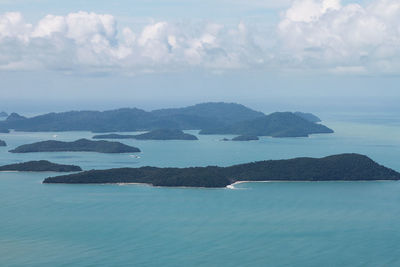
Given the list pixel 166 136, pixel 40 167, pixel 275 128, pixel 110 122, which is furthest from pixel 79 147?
pixel 110 122

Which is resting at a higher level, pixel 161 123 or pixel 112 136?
pixel 161 123

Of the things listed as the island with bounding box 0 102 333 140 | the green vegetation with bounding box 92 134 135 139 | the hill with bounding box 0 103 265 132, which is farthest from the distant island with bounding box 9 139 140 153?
the hill with bounding box 0 103 265 132

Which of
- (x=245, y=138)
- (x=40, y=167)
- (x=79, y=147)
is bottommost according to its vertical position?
(x=40, y=167)

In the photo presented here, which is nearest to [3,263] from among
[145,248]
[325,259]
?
[145,248]

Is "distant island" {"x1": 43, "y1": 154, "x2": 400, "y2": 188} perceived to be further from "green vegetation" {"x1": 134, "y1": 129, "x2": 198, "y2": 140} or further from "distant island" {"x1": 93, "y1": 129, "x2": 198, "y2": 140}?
"distant island" {"x1": 93, "y1": 129, "x2": 198, "y2": 140}

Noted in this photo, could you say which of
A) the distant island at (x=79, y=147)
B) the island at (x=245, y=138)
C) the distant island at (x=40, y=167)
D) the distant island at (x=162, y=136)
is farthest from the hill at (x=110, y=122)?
the distant island at (x=40, y=167)

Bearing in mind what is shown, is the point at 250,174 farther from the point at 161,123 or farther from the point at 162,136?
the point at 161,123

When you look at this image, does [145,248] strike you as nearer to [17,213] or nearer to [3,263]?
[3,263]
